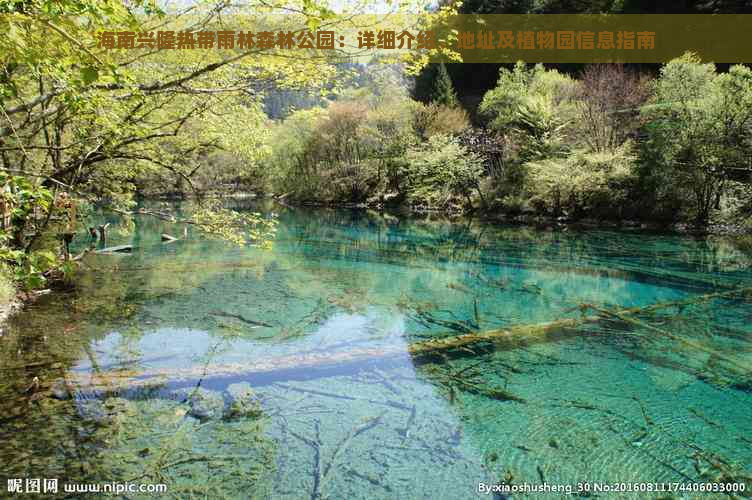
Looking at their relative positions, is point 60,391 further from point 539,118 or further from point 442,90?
point 442,90

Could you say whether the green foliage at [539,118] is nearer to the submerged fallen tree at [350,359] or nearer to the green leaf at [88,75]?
the submerged fallen tree at [350,359]

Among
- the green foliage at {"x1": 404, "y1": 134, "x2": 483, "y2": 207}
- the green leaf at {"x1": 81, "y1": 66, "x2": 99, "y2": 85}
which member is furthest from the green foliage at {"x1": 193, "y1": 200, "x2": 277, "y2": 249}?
the green foliage at {"x1": 404, "y1": 134, "x2": 483, "y2": 207}

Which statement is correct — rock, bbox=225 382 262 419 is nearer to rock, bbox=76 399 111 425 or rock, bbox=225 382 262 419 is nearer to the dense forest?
rock, bbox=76 399 111 425

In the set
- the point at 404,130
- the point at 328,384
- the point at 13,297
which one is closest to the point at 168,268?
the point at 13,297

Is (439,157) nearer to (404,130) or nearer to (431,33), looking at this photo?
(404,130)

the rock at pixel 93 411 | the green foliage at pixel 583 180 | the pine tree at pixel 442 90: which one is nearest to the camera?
the rock at pixel 93 411

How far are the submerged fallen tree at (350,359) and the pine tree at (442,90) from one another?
43761 millimetres

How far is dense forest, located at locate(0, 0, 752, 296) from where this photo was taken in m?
3.87

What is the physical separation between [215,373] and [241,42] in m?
4.85

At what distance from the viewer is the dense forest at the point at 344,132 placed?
3.87 meters

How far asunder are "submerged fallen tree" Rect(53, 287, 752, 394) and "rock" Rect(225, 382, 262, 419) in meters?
0.32

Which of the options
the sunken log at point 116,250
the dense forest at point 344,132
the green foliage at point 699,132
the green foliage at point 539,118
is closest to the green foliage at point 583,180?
the dense forest at point 344,132

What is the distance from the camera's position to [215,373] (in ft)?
25.1

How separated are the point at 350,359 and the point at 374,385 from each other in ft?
3.64
